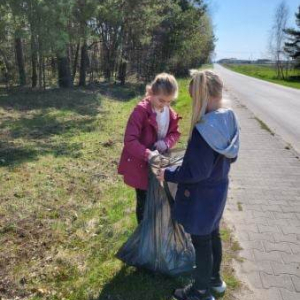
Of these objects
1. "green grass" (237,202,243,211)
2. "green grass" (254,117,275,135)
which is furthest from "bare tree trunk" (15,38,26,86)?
"green grass" (237,202,243,211)

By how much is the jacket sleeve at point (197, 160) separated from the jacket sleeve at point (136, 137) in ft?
2.08

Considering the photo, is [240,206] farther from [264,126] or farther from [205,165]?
[264,126]

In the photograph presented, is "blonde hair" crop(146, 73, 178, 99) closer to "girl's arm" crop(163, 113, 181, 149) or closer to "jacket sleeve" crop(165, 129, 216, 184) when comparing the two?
"girl's arm" crop(163, 113, 181, 149)

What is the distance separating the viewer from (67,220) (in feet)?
16.9

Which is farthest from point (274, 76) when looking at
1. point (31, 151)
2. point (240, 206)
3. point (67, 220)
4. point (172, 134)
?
point (172, 134)

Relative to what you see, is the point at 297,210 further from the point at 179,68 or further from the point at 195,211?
the point at 179,68

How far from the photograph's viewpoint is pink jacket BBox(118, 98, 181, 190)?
3490 millimetres

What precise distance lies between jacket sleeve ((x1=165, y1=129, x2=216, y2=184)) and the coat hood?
0.05 meters

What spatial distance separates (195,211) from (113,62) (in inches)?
956

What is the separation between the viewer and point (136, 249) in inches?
145

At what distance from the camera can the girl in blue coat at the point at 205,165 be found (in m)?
2.82

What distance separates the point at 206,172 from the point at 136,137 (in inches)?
35.2

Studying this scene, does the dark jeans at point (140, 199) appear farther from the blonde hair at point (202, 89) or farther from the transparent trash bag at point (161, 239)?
the blonde hair at point (202, 89)

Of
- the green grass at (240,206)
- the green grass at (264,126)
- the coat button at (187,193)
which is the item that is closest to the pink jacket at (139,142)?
the coat button at (187,193)
